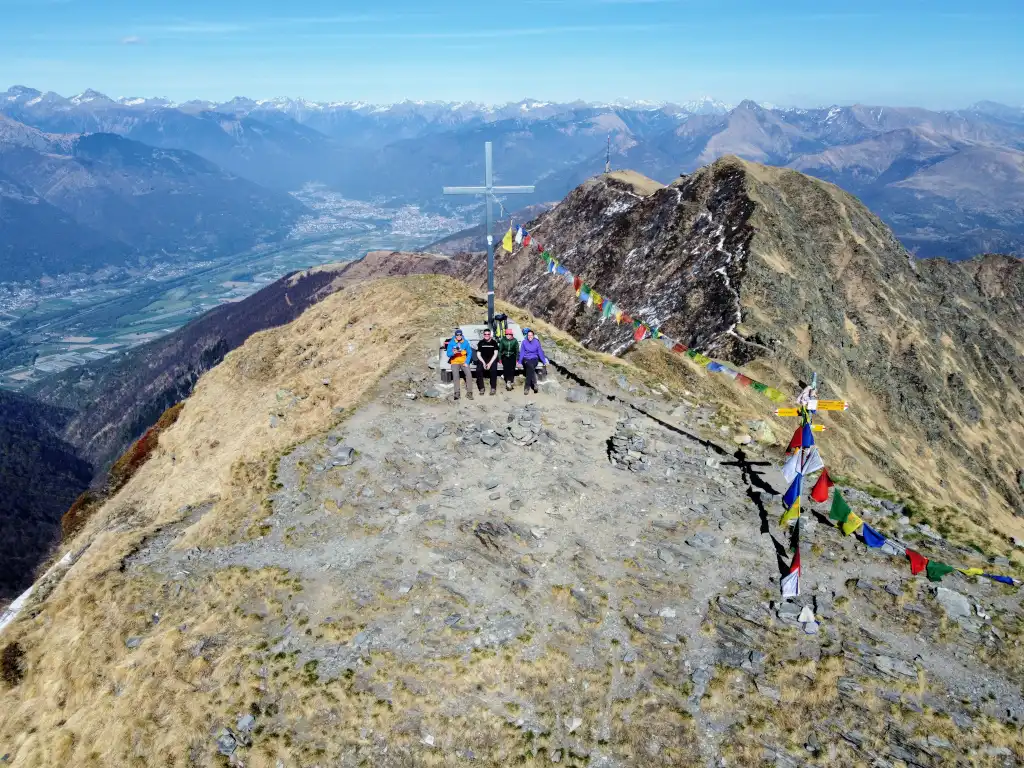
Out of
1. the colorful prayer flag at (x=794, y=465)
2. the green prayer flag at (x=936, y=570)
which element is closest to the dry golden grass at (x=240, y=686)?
the colorful prayer flag at (x=794, y=465)

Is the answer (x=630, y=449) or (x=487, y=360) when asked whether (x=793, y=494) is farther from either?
(x=487, y=360)

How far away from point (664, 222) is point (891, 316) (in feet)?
112

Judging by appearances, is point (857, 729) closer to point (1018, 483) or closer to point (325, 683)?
point (325, 683)

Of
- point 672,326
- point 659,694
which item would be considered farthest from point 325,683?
point 672,326

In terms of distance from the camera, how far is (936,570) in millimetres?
16703

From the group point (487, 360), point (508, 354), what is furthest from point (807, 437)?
point (487, 360)

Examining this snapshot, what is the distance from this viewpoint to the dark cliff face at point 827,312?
64625mm

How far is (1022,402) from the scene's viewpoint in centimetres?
9269

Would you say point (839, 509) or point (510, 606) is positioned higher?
point (839, 509)

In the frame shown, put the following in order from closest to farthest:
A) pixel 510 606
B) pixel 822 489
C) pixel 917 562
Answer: pixel 510 606
pixel 917 562
pixel 822 489

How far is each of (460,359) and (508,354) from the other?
2140 mm

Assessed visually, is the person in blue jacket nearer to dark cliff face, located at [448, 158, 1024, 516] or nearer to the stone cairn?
the stone cairn

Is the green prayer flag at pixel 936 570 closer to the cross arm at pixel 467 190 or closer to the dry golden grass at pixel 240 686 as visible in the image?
the dry golden grass at pixel 240 686

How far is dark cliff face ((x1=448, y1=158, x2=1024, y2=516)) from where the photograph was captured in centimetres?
6462
